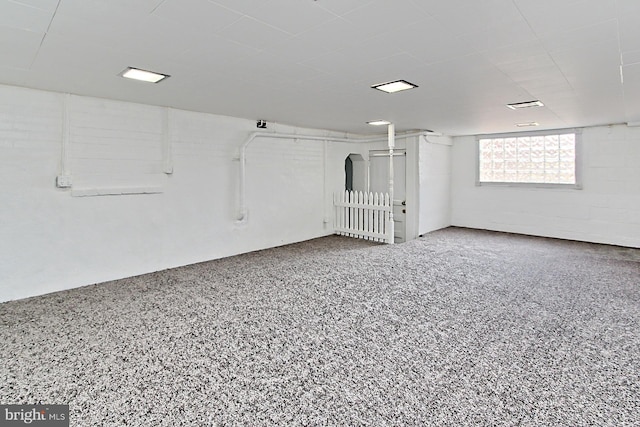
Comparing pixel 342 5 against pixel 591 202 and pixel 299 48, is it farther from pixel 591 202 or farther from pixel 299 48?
pixel 591 202

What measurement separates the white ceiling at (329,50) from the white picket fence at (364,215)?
103 inches

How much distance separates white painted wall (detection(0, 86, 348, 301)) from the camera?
3.59 metres

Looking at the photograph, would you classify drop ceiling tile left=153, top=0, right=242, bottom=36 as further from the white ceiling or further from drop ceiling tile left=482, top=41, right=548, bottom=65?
drop ceiling tile left=482, top=41, right=548, bottom=65

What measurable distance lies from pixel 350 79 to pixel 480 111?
2.60 meters

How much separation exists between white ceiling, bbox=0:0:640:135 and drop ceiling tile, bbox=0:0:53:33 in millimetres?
10

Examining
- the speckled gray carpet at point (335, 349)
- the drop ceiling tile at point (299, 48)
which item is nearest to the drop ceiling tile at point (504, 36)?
the drop ceiling tile at point (299, 48)

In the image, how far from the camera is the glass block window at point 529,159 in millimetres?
6781

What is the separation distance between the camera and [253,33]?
2.27 metres

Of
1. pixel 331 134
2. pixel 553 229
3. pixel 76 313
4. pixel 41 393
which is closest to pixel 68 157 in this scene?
pixel 76 313

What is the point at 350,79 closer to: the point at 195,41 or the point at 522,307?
the point at 195,41

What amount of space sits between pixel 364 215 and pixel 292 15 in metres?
5.20

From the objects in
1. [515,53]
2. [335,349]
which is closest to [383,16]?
[515,53]

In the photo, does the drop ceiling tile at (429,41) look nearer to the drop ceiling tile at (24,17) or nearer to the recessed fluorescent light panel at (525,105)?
the drop ceiling tile at (24,17)

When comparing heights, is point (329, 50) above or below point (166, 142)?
above
